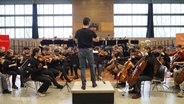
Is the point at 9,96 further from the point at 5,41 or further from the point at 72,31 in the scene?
the point at 72,31

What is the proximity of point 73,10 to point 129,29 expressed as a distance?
4490 mm

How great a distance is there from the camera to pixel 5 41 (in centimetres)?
1185

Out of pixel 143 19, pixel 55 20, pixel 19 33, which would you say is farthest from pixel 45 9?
pixel 143 19

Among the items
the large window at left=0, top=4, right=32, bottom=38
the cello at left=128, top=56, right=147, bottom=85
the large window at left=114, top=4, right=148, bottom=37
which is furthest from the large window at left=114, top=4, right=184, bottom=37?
the cello at left=128, top=56, right=147, bottom=85

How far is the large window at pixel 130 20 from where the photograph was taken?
18406 mm

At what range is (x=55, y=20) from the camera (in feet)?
60.9

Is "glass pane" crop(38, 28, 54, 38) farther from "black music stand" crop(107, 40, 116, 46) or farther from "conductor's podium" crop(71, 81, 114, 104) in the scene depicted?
"conductor's podium" crop(71, 81, 114, 104)

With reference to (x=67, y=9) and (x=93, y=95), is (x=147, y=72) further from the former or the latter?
(x=67, y=9)

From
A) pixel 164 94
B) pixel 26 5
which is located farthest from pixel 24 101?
pixel 26 5

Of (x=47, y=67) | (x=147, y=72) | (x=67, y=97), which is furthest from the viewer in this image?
(x=47, y=67)

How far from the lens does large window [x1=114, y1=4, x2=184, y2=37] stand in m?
18.4

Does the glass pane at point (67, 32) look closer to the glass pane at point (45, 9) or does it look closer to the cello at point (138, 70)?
the glass pane at point (45, 9)

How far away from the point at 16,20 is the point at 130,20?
341 inches

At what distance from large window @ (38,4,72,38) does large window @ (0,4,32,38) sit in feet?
2.82
